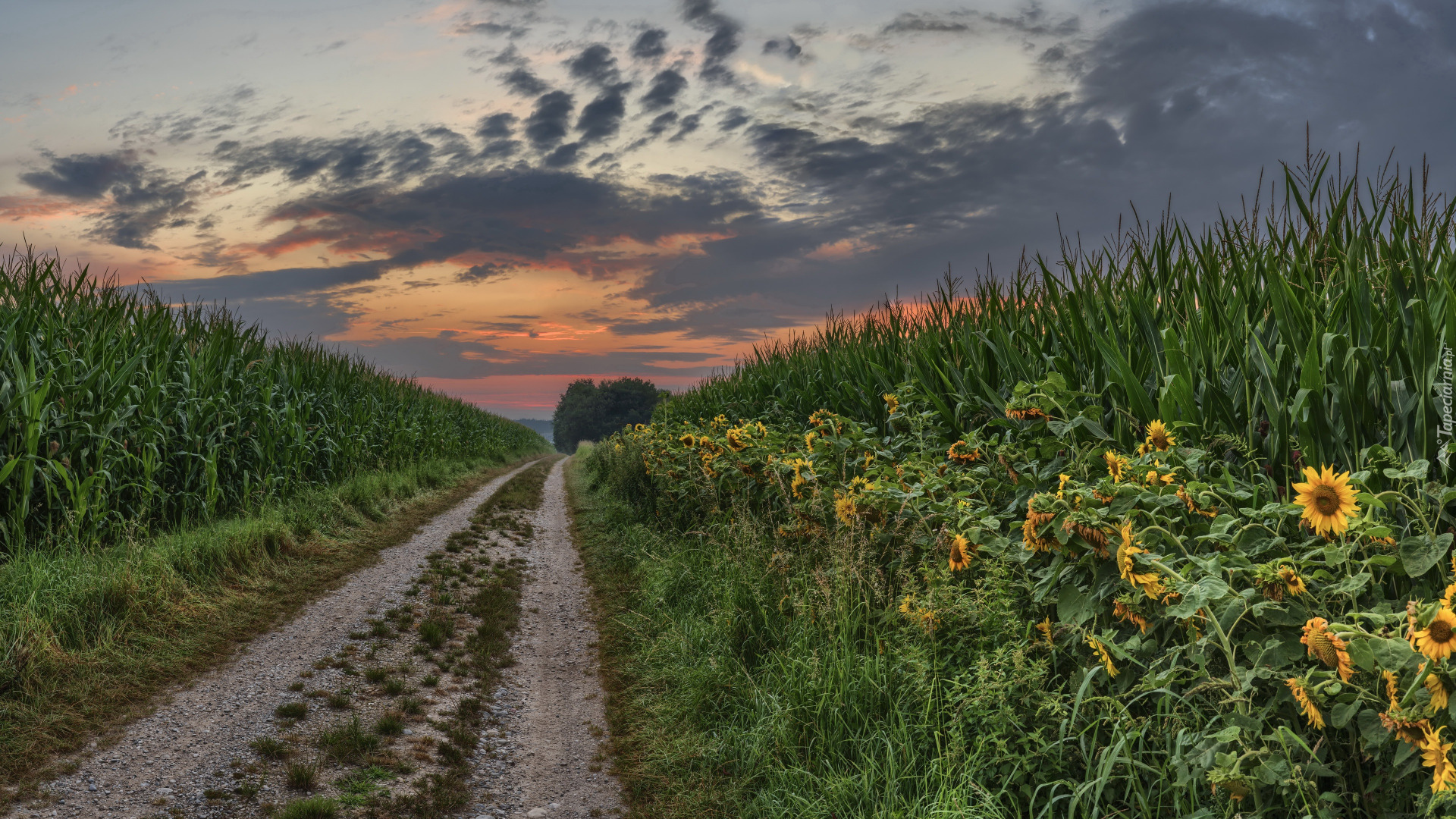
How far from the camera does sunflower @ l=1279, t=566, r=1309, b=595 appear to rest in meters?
2.07

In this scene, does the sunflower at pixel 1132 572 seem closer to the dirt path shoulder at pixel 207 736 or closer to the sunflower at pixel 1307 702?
the sunflower at pixel 1307 702

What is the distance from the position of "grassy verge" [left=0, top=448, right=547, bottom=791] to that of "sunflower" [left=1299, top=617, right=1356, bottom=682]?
567cm

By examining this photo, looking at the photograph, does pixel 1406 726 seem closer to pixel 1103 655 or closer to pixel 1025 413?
pixel 1103 655

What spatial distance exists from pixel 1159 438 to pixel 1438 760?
4.82 ft

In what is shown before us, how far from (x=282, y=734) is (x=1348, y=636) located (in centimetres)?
512

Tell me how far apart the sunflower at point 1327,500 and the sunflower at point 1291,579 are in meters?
0.14

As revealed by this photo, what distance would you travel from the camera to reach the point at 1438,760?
170 centimetres

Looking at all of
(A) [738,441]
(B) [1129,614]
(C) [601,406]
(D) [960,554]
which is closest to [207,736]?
(A) [738,441]

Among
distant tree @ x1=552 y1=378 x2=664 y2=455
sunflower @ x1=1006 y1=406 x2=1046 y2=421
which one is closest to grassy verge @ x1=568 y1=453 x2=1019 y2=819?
sunflower @ x1=1006 y1=406 x2=1046 y2=421

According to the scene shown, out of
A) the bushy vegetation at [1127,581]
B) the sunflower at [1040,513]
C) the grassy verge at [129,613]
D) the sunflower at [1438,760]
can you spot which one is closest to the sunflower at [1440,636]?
the bushy vegetation at [1127,581]

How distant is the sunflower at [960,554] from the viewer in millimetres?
3092

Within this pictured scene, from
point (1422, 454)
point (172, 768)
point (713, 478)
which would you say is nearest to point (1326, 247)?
point (1422, 454)

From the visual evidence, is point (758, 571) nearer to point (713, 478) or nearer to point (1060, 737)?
point (713, 478)

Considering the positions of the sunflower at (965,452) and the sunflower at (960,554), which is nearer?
the sunflower at (960,554)
